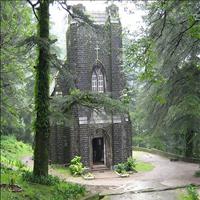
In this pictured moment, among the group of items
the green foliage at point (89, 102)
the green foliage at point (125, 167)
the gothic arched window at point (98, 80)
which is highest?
the gothic arched window at point (98, 80)

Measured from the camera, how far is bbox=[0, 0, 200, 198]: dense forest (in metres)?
9.15

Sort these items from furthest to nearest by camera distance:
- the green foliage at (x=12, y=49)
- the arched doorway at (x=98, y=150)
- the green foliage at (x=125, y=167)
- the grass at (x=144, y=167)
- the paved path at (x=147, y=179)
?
the arched doorway at (x=98, y=150)
the grass at (x=144, y=167)
the green foliage at (x=125, y=167)
the green foliage at (x=12, y=49)
the paved path at (x=147, y=179)

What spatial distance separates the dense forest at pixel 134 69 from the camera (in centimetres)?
915

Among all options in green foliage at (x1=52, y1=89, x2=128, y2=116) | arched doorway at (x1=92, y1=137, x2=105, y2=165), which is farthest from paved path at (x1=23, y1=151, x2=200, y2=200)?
green foliage at (x1=52, y1=89, x2=128, y2=116)

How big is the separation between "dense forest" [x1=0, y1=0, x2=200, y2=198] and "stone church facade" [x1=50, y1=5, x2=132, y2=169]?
1940mm

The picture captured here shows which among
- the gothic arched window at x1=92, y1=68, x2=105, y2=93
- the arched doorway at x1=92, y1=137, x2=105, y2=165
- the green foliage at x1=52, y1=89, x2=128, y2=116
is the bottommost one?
the arched doorway at x1=92, y1=137, x2=105, y2=165

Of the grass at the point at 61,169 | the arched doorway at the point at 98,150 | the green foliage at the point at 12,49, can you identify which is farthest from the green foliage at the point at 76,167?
the green foliage at the point at 12,49

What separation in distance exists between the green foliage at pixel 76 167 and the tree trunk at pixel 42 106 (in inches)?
357

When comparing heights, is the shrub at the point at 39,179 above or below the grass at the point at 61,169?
above

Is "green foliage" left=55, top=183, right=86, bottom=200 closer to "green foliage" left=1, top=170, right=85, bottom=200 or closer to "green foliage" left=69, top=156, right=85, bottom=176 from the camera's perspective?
"green foliage" left=1, top=170, right=85, bottom=200

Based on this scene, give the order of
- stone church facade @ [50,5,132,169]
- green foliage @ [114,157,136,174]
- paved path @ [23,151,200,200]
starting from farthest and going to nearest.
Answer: stone church facade @ [50,5,132,169]
green foliage @ [114,157,136,174]
paved path @ [23,151,200,200]

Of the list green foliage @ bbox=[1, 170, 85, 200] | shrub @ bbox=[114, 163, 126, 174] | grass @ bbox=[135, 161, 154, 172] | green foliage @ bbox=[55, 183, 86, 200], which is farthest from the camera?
grass @ bbox=[135, 161, 154, 172]

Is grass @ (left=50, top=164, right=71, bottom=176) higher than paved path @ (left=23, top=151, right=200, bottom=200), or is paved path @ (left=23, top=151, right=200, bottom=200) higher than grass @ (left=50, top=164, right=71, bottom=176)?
grass @ (left=50, top=164, right=71, bottom=176)

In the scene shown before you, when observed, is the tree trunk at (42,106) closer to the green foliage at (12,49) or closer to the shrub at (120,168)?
the green foliage at (12,49)
